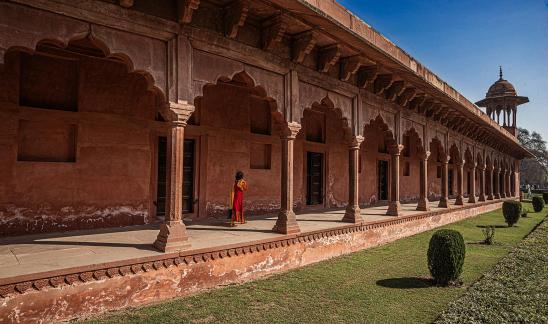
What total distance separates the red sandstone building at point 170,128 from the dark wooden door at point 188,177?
34 millimetres

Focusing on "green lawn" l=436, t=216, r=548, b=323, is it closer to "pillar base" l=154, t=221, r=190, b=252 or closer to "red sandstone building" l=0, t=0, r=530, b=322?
"red sandstone building" l=0, t=0, r=530, b=322

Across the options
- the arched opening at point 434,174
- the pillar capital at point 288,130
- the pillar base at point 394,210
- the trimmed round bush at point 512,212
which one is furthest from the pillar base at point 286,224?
the arched opening at point 434,174

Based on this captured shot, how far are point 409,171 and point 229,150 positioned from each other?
12.0 metres

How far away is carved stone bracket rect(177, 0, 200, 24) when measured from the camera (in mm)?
5641

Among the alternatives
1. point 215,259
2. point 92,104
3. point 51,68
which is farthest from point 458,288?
point 51,68

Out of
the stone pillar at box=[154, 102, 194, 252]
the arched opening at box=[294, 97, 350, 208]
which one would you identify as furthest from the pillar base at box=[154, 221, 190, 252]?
the arched opening at box=[294, 97, 350, 208]

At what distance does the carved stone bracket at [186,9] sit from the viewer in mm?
5641

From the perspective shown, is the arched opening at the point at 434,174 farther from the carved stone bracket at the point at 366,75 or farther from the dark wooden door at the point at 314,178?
the carved stone bracket at the point at 366,75

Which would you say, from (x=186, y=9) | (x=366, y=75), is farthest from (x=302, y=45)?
(x=366, y=75)

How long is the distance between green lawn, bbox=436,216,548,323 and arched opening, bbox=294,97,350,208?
5.71 meters

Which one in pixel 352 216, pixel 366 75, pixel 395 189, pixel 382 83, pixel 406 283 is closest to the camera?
pixel 406 283

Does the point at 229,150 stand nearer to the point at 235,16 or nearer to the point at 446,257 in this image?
the point at 235,16

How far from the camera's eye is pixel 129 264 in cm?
481

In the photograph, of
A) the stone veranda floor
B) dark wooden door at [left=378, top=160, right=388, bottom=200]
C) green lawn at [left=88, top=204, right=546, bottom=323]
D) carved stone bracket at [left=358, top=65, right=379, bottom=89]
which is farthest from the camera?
dark wooden door at [left=378, top=160, right=388, bottom=200]
